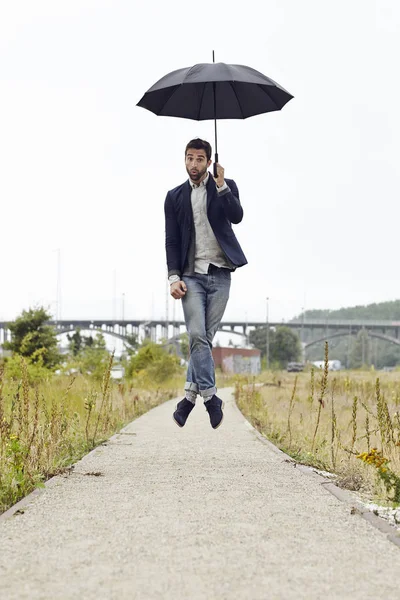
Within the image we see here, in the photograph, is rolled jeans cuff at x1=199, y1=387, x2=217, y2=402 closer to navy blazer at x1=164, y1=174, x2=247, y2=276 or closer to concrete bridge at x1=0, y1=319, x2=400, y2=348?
navy blazer at x1=164, y1=174, x2=247, y2=276

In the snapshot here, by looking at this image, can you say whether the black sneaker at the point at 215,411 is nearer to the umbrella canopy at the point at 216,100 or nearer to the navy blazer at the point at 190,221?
the navy blazer at the point at 190,221

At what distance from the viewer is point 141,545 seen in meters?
3.10

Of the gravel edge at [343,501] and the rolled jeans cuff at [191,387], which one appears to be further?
the rolled jeans cuff at [191,387]

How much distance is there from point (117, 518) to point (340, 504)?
114 centimetres

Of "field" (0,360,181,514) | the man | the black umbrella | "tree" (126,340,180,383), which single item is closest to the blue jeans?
the man

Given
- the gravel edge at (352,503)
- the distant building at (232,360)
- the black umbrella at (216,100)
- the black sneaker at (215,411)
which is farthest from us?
the distant building at (232,360)

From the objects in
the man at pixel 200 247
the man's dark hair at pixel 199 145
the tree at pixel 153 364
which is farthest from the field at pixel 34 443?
the tree at pixel 153 364

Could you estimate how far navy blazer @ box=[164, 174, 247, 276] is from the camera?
5586 millimetres

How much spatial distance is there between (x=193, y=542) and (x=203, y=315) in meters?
2.72

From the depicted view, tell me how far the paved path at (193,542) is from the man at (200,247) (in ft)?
3.61

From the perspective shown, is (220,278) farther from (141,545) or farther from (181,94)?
(141,545)

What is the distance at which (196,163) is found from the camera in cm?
570

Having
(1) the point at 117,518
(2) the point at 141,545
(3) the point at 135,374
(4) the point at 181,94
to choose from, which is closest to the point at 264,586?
(2) the point at 141,545

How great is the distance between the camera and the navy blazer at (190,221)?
559 centimetres
